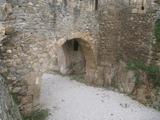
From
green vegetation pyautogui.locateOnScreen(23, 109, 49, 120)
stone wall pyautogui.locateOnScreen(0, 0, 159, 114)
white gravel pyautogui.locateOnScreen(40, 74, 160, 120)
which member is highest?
stone wall pyautogui.locateOnScreen(0, 0, 159, 114)

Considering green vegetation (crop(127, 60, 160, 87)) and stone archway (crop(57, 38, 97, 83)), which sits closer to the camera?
green vegetation (crop(127, 60, 160, 87))

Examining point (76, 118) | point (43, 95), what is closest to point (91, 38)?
point (43, 95)

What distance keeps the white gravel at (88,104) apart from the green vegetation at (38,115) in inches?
5.8

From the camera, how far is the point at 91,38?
9344mm

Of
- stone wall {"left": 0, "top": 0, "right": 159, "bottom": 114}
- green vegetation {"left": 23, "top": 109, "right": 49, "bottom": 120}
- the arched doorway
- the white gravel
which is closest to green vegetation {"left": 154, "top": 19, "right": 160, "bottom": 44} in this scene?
stone wall {"left": 0, "top": 0, "right": 159, "bottom": 114}

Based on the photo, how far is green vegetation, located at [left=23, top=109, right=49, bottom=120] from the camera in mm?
6602

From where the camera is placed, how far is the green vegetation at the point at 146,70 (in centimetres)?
787

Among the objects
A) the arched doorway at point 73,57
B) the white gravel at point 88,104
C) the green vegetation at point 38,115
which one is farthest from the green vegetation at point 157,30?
the arched doorway at point 73,57

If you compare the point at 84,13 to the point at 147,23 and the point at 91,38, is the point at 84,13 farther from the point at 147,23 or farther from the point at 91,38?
the point at 147,23

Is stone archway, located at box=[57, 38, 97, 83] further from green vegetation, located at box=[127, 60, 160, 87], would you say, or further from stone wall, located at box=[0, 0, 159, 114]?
green vegetation, located at box=[127, 60, 160, 87]

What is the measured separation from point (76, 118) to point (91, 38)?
314 cm

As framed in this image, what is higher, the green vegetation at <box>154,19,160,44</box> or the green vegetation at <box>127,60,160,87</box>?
the green vegetation at <box>154,19,160,44</box>

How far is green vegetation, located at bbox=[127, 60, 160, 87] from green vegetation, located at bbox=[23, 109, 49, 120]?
3.00 meters

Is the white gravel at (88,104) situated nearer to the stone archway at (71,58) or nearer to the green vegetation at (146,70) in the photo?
the green vegetation at (146,70)
